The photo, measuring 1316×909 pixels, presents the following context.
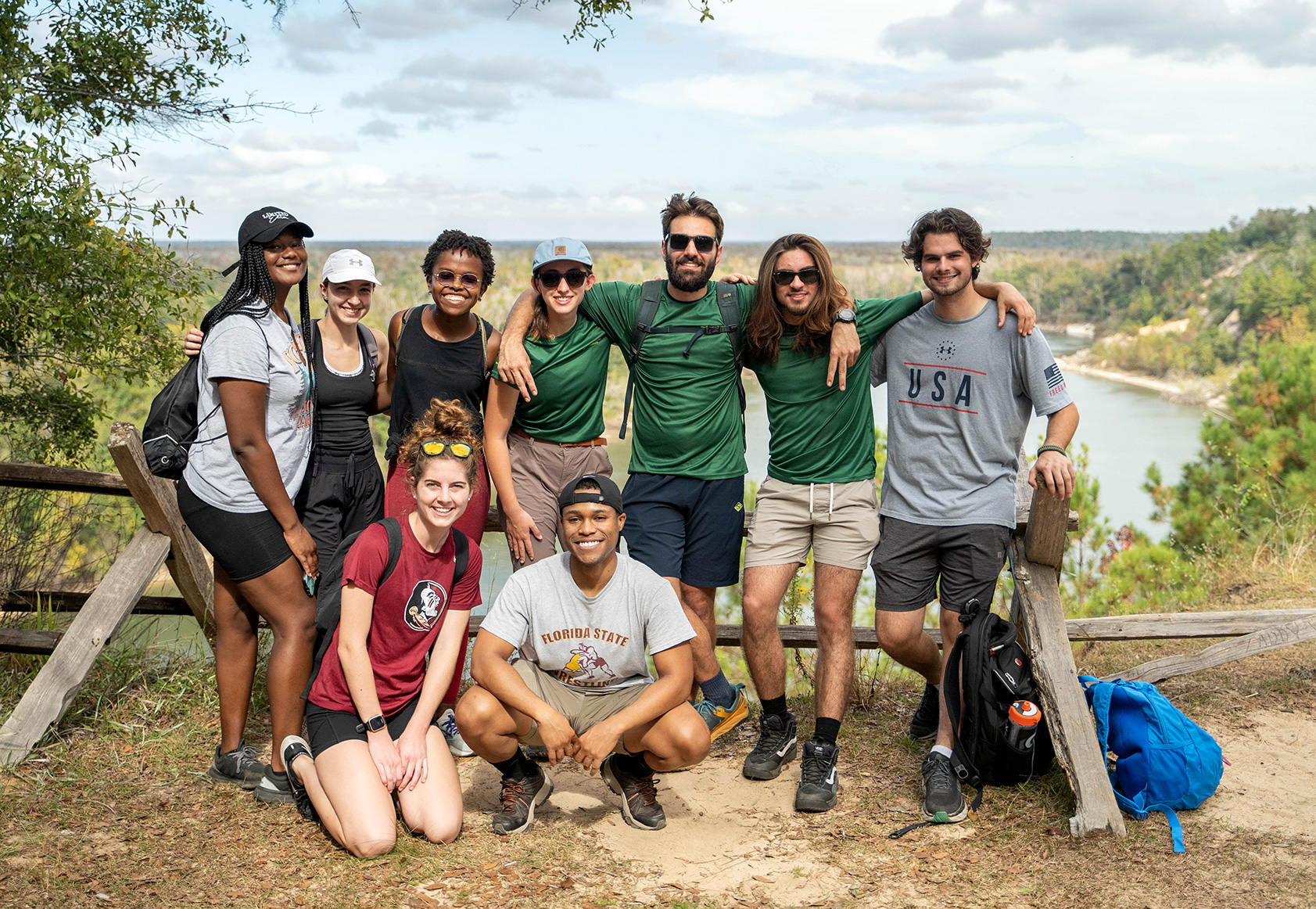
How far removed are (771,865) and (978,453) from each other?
174 centimetres

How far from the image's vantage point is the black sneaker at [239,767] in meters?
3.89

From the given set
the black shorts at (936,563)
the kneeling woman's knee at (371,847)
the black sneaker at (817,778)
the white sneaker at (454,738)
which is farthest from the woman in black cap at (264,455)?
the black shorts at (936,563)

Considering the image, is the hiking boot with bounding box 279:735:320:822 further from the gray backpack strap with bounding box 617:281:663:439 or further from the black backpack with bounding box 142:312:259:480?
the gray backpack strap with bounding box 617:281:663:439

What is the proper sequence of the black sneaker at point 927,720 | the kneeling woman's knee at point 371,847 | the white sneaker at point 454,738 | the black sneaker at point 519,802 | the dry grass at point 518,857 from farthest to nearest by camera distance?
the black sneaker at point 927,720 < the white sneaker at point 454,738 < the black sneaker at point 519,802 < the kneeling woman's knee at point 371,847 < the dry grass at point 518,857

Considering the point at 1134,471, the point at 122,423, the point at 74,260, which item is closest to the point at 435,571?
the point at 122,423

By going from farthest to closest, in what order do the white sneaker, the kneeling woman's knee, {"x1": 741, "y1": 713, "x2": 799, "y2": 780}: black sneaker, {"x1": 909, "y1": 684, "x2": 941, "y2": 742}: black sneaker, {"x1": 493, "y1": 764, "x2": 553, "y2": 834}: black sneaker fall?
{"x1": 909, "y1": 684, "x2": 941, "y2": 742}: black sneaker, the white sneaker, {"x1": 741, "y1": 713, "x2": 799, "y2": 780}: black sneaker, {"x1": 493, "y1": 764, "x2": 553, "y2": 834}: black sneaker, the kneeling woman's knee

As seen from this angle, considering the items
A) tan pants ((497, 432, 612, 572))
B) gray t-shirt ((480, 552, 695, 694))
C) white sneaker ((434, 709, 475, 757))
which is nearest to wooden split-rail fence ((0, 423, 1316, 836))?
tan pants ((497, 432, 612, 572))

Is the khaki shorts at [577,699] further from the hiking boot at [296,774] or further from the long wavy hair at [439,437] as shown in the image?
the hiking boot at [296,774]

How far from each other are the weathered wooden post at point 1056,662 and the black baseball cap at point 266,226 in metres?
2.97

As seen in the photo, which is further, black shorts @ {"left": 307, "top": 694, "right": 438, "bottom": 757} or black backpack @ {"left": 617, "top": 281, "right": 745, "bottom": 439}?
black backpack @ {"left": 617, "top": 281, "right": 745, "bottom": 439}

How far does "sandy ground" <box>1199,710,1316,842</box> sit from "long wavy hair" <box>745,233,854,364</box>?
2348mm

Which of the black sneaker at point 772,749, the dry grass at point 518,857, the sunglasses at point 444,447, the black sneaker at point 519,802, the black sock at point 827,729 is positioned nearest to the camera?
the dry grass at point 518,857

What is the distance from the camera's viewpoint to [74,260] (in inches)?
220

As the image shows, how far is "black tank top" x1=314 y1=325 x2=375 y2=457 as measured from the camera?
3.83 metres
